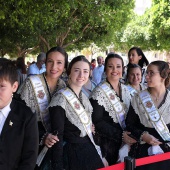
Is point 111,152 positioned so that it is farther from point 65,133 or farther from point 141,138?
point 65,133

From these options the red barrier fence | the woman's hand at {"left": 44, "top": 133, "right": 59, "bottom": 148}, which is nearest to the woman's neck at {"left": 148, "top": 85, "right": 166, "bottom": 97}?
the red barrier fence

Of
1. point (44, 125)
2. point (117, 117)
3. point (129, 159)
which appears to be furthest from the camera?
point (117, 117)

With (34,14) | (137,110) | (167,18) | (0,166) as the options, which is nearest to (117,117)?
(137,110)

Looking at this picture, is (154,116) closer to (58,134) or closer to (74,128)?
(74,128)

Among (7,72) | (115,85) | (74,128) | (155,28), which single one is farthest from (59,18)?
(7,72)

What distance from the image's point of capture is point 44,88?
2.79 metres

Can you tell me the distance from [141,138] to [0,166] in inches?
53.5

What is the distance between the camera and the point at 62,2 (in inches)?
297

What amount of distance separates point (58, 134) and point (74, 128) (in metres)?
0.20

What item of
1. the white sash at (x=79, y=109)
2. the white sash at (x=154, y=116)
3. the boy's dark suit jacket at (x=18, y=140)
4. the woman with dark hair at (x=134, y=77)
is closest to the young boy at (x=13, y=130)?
the boy's dark suit jacket at (x=18, y=140)

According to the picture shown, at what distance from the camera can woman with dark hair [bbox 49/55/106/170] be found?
242 centimetres

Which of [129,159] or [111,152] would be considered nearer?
[129,159]

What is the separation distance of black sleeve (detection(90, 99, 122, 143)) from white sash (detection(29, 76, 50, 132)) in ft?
1.60

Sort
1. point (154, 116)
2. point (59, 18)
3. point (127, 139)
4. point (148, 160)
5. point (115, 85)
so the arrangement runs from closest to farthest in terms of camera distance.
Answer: point (148, 160)
point (154, 116)
point (127, 139)
point (115, 85)
point (59, 18)
